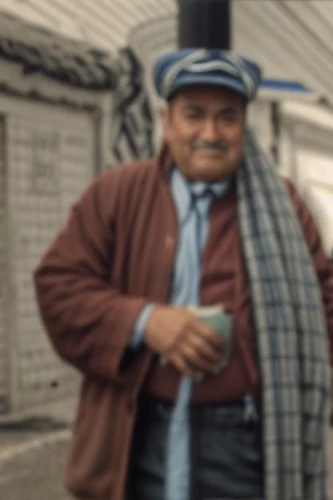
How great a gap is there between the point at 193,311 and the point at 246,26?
454 centimetres

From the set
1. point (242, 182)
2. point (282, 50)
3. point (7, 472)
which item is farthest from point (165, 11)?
point (242, 182)

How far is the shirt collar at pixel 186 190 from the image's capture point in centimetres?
203

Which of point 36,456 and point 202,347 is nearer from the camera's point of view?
point 202,347

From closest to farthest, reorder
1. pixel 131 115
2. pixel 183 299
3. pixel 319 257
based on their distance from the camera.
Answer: pixel 183 299 < pixel 319 257 < pixel 131 115

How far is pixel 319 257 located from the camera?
2135 mm

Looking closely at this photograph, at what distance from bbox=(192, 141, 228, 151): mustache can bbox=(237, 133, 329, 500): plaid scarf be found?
116mm

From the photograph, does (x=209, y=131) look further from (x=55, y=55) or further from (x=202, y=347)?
(x=55, y=55)

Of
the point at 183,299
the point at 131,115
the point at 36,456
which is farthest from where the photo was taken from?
the point at 131,115

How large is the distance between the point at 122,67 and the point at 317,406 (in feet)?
16.2

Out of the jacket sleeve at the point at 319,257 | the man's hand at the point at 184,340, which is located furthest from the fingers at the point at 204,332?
the jacket sleeve at the point at 319,257

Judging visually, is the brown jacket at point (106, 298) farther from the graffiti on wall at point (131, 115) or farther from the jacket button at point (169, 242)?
the graffiti on wall at point (131, 115)

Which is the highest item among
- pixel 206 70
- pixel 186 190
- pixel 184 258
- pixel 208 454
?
pixel 206 70

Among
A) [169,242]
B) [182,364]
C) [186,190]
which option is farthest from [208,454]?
[186,190]

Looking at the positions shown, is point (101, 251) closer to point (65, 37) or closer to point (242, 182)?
point (242, 182)
